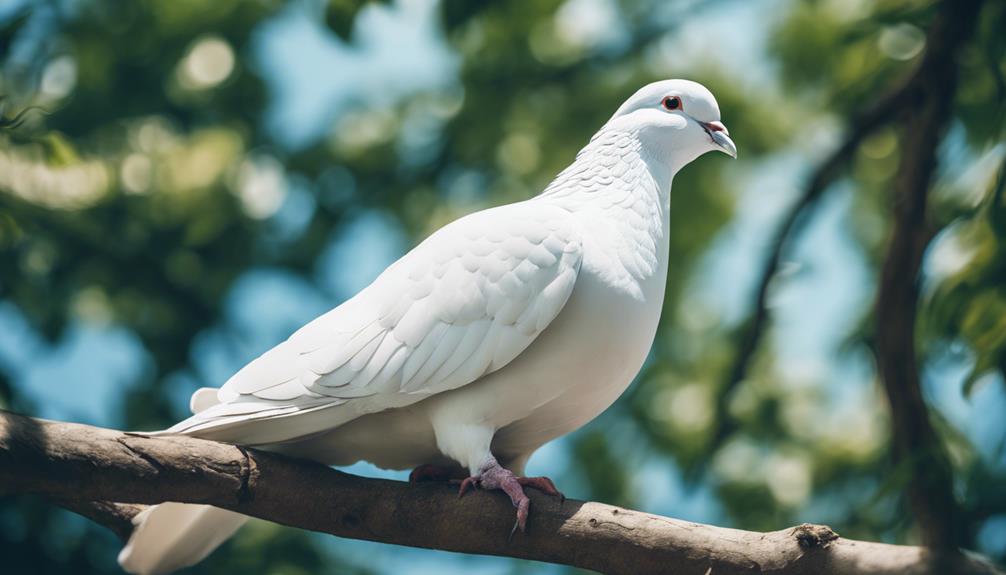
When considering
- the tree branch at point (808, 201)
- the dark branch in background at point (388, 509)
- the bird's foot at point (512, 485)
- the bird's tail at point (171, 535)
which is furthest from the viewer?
the tree branch at point (808, 201)

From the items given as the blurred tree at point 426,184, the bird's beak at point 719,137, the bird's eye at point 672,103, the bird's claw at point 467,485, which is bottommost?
the bird's claw at point 467,485

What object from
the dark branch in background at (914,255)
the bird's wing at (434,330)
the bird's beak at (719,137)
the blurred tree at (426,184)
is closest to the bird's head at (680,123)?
the bird's beak at (719,137)

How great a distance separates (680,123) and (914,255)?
1226 mm

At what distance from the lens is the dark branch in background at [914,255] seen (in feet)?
13.4

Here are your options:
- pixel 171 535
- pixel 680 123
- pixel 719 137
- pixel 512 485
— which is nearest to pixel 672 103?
pixel 680 123

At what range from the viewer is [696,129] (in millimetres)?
3652

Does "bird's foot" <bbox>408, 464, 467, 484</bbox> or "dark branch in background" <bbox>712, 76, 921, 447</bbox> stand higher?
"dark branch in background" <bbox>712, 76, 921, 447</bbox>

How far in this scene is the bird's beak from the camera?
3627 mm

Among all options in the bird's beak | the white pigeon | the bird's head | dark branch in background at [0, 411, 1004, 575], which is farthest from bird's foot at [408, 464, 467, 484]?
the bird's beak

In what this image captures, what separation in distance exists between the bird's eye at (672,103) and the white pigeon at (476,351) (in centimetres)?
3

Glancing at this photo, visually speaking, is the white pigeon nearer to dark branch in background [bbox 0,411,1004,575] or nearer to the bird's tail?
the bird's tail

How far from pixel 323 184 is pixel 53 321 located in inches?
96.1

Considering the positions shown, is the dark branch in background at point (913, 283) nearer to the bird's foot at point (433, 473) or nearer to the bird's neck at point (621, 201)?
the bird's neck at point (621, 201)

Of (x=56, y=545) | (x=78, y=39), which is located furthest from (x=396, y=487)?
(x=78, y=39)
